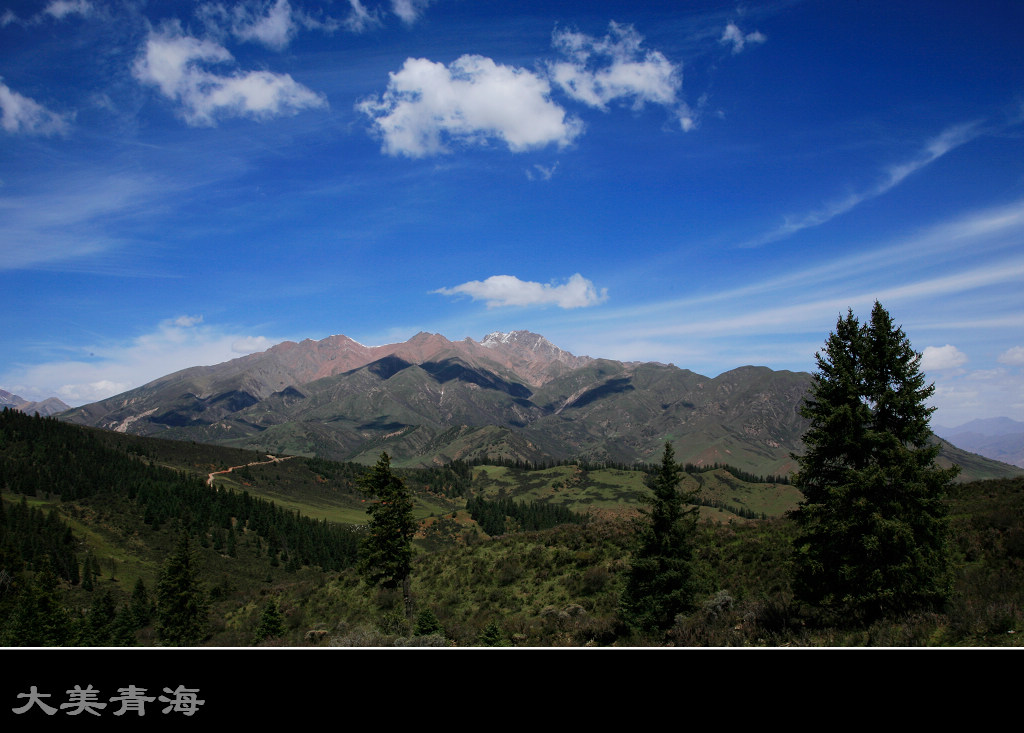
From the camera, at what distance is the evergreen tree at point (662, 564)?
2081 centimetres

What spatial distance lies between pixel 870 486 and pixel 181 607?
61694 mm

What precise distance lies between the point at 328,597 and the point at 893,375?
43427 mm

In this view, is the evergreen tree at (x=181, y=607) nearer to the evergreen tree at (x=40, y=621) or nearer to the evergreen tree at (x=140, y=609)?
the evergreen tree at (x=40, y=621)

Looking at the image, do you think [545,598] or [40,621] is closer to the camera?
[545,598]

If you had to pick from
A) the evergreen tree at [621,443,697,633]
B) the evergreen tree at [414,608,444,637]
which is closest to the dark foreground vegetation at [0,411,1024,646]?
the evergreen tree at [414,608,444,637]

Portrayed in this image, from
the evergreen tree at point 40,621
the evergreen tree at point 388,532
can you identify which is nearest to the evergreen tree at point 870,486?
the evergreen tree at point 388,532

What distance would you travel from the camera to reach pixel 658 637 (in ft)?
64.1

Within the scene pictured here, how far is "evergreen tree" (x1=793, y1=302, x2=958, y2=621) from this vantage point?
15.6 m

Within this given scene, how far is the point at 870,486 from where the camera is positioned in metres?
16.5

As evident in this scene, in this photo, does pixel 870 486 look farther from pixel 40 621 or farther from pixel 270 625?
pixel 40 621

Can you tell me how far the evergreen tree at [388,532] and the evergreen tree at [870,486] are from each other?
26.0 meters

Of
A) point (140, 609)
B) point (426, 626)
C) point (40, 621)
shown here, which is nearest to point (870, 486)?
point (426, 626)

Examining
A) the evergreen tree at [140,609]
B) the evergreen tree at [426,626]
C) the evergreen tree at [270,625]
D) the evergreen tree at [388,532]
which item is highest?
the evergreen tree at [388,532]
